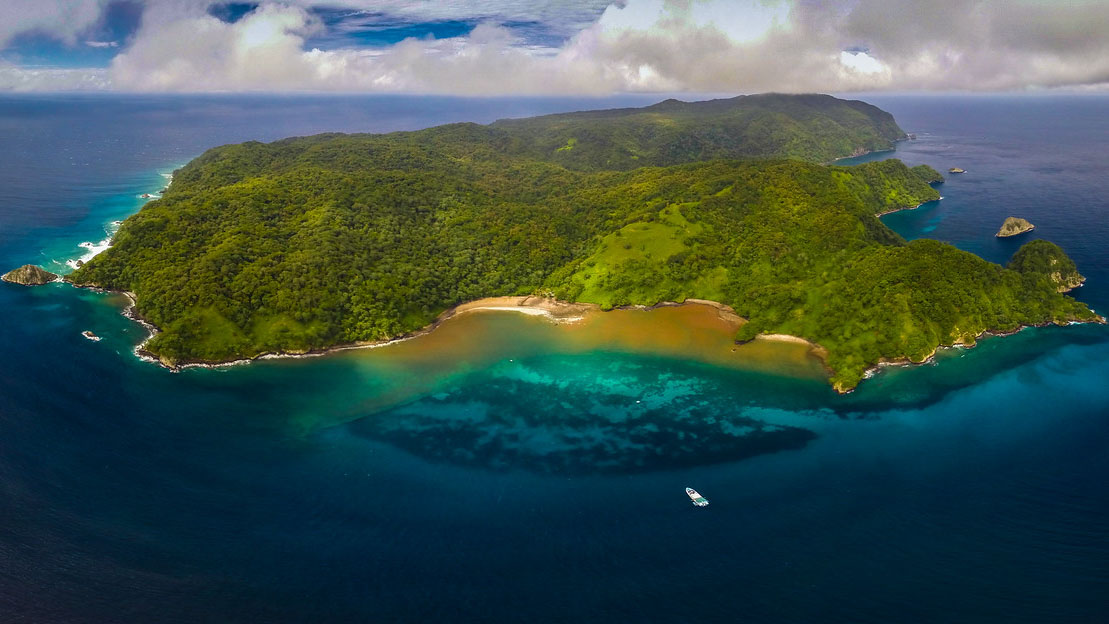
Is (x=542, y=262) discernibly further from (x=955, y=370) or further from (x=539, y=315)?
(x=955, y=370)

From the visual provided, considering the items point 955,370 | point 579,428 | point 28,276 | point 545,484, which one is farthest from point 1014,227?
point 28,276

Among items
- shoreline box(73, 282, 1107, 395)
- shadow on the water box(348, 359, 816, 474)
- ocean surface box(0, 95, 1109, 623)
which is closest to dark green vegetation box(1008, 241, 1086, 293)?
shoreline box(73, 282, 1107, 395)

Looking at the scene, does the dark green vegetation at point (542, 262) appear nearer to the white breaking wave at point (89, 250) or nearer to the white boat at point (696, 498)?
the white breaking wave at point (89, 250)

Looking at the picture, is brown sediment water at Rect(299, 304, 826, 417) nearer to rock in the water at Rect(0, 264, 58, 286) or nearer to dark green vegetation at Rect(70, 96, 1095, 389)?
dark green vegetation at Rect(70, 96, 1095, 389)

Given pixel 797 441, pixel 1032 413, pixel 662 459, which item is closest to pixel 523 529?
pixel 662 459

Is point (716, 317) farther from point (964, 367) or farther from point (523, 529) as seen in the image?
point (523, 529)

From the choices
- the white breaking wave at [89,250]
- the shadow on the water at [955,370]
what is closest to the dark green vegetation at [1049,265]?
the shadow on the water at [955,370]
